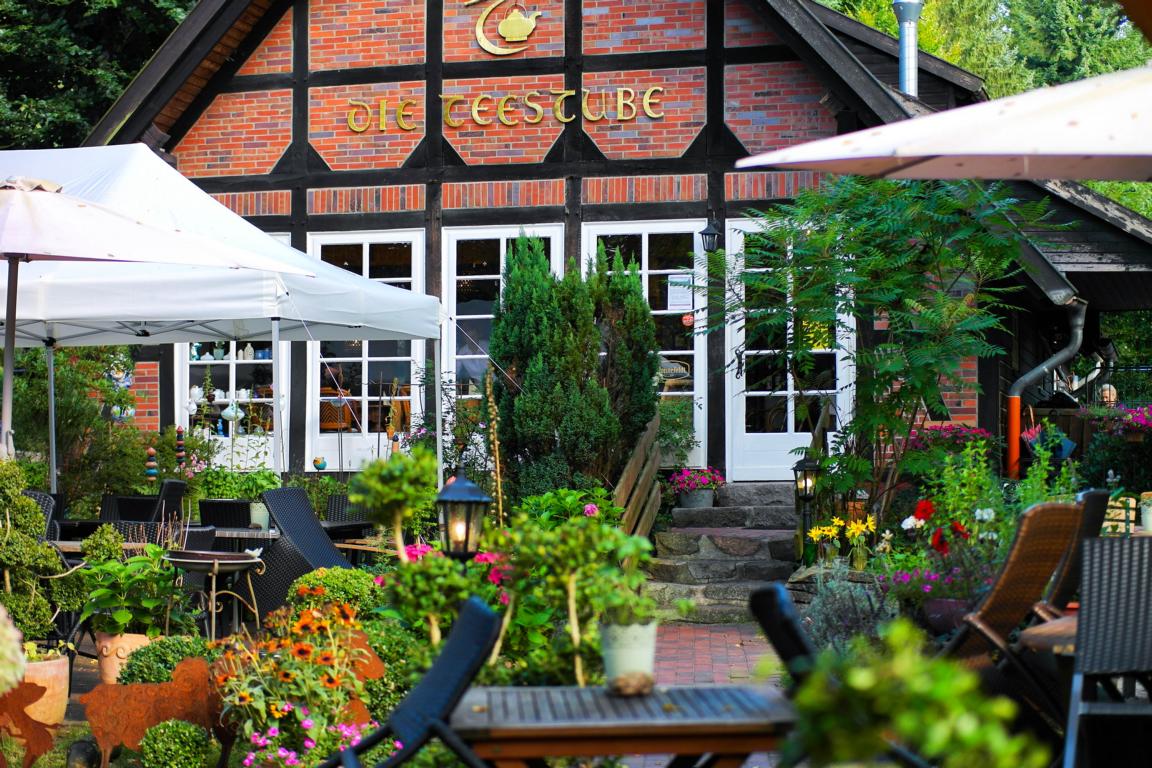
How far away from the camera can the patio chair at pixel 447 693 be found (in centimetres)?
275

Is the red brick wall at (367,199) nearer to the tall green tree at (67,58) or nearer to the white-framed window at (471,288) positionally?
the white-framed window at (471,288)

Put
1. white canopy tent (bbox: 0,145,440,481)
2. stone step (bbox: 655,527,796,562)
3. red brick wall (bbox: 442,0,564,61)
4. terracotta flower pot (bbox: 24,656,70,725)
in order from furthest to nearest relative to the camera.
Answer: red brick wall (bbox: 442,0,564,61) < stone step (bbox: 655,527,796,562) < white canopy tent (bbox: 0,145,440,481) < terracotta flower pot (bbox: 24,656,70,725)

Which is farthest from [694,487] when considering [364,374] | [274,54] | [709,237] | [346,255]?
[274,54]

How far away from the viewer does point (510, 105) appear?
42.2ft

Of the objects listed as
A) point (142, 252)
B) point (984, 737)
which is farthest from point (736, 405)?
point (984, 737)

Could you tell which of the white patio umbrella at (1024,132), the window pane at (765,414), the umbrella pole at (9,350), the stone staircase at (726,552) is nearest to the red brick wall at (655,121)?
the window pane at (765,414)

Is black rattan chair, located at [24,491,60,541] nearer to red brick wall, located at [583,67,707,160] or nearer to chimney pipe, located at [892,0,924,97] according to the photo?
red brick wall, located at [583,67,707,160]

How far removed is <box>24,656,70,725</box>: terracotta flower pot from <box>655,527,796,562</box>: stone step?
5.86 metres

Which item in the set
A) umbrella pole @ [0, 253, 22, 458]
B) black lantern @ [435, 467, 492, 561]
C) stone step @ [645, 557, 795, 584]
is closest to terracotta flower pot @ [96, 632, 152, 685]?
umbrella pole @ [0, 253, 22, 458]

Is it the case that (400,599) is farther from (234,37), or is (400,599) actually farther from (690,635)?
(234,37)

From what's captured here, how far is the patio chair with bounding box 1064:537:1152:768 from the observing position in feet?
11.3

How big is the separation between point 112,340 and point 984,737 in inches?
406

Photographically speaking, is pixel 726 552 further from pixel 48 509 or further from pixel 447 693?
pixel 447 693

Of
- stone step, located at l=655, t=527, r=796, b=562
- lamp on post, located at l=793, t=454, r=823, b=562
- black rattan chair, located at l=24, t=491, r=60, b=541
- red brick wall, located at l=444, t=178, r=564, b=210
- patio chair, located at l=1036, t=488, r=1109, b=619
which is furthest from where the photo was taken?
red brick wall, located at l=444, t=178, r=564, b=210
